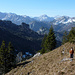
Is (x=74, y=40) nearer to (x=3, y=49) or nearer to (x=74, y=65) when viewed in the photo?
(x=74, y=65)

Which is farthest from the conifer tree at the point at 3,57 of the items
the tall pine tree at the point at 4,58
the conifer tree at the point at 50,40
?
the conifer tree at the point at 50,40

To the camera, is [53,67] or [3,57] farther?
[3,57]

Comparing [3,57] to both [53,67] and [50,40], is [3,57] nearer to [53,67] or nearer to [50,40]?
[53,67]

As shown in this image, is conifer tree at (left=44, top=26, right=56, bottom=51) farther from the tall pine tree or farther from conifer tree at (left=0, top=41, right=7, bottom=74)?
conifer tree at (left=0, top=41, right=7, bottom=74)

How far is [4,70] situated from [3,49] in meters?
7.10

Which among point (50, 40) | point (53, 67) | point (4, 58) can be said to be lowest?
point (4, 58)

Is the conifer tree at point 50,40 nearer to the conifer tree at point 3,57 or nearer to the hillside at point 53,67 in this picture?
the conifer tree at point 3,57

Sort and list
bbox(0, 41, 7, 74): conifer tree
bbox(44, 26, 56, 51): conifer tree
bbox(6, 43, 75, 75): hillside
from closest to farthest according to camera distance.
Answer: bbox(6, 43, 75, 75): hillside, bbox(0, 41, 7, 74): conifer tree, bbox(44, 26, 56, 51): conifer tree

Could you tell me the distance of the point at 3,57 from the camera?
3019cm

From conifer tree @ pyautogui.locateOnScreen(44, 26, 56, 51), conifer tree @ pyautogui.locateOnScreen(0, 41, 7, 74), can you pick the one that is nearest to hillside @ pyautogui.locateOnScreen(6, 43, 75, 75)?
conifer tree @ pyautogui.locateOnScreen(0, 41, 7, 74)

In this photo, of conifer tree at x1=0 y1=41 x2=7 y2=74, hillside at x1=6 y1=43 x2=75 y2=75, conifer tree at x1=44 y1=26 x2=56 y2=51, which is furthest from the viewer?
conifer tree at x1=44 y1=26 x2=56 y2=51

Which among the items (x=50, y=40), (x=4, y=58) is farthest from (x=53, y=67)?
(x=50, y=40)

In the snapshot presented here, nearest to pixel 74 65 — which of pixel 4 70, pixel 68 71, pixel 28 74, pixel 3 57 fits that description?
pixel 68 71

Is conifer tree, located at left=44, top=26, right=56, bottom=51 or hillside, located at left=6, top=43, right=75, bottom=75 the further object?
conifer tree, located at left=44, top=26, right=56, bottom=51
